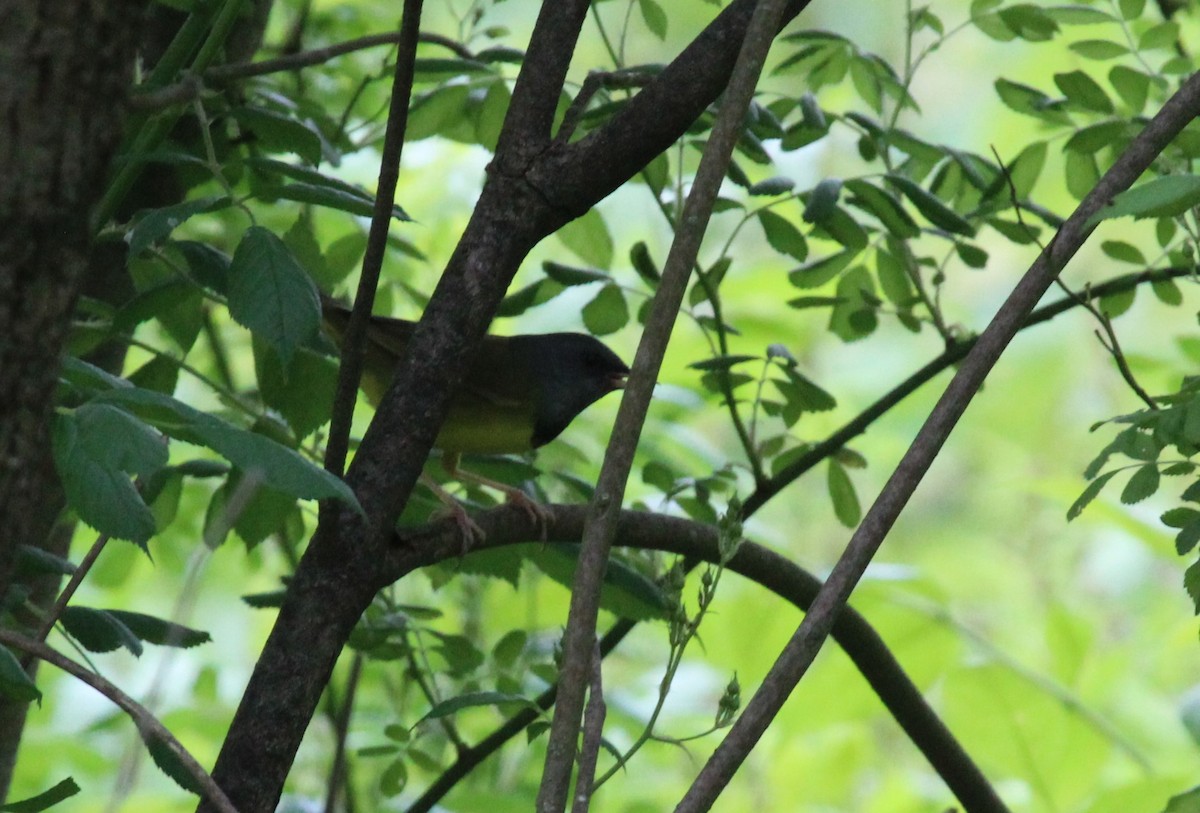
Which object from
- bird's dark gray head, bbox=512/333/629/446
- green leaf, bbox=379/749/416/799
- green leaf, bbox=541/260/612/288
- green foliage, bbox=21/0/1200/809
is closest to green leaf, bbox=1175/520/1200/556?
green foliage, bbox=21/0/1200/809

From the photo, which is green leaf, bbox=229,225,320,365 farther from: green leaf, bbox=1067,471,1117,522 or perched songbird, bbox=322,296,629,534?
perched songbird, bbox=322,296,629,534

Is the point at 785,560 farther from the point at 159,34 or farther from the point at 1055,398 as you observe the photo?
the point at 1055,398

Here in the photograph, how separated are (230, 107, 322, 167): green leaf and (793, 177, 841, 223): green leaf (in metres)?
0.85

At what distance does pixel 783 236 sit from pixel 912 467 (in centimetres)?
122

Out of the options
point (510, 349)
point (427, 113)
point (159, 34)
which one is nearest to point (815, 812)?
point (510, 349)

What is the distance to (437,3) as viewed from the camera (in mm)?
7223

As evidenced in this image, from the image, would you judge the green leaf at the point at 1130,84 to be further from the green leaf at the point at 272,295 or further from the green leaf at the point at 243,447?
the green leaf at the point at 243,447

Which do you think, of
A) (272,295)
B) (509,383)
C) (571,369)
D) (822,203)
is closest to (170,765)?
(272,295)

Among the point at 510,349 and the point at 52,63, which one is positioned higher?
the point at 510,349

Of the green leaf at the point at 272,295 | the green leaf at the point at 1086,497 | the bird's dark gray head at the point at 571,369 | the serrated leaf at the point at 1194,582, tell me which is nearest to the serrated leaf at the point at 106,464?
the green leaf at the point at 272,295

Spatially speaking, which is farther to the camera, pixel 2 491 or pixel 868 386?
pixel 868 386

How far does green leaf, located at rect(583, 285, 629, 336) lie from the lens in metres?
2.75

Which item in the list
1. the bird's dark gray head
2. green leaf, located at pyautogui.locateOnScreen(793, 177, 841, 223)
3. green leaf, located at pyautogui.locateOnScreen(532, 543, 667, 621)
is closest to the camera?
green leaf, located at pyautogui.locateOnScreen(532, 543, 667, 621)

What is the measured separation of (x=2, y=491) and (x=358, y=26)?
10.0 ft
